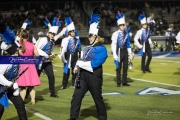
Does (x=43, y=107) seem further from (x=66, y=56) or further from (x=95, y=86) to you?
(x=66, y=56)

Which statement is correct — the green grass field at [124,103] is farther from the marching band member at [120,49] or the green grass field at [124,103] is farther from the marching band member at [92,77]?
the marching band member at [92,77]

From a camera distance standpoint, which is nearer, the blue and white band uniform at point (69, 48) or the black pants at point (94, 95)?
the black pants at point (94, 95)

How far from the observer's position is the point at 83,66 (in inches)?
305

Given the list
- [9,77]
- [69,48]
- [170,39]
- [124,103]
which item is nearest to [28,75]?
[9,77]

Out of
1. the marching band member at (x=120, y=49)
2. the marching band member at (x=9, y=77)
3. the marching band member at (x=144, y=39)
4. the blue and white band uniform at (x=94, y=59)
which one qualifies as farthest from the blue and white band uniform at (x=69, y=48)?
the marching band member at (x=9, y=77)

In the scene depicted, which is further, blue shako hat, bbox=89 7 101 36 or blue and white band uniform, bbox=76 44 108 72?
blue shako hat, bbox=89 7 101 36

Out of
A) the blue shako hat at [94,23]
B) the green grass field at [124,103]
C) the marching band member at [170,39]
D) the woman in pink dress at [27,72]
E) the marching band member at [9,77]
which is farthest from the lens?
the marching band member at [170,39]

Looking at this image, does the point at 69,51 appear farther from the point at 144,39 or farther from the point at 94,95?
the point at 94,95

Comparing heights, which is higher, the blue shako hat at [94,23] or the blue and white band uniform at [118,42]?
→ the blue shako hat at [94,23]

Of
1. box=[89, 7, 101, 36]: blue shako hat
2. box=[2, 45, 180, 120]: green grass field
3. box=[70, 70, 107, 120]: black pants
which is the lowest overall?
box=[2, 45, 180, 120]: green grass field

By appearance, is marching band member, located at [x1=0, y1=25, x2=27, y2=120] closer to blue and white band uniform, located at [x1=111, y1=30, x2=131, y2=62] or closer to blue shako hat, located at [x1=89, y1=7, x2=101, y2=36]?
blue shako hat, located at [x1=89, y1=7, x2=101, y2=36]

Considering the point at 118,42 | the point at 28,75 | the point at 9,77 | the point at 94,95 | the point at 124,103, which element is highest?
the point at 118,42

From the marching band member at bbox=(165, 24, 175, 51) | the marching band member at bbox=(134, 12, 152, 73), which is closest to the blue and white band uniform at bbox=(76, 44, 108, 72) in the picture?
the marching band member at bbox=(134, 12, 152, 73)

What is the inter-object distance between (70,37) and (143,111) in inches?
173
